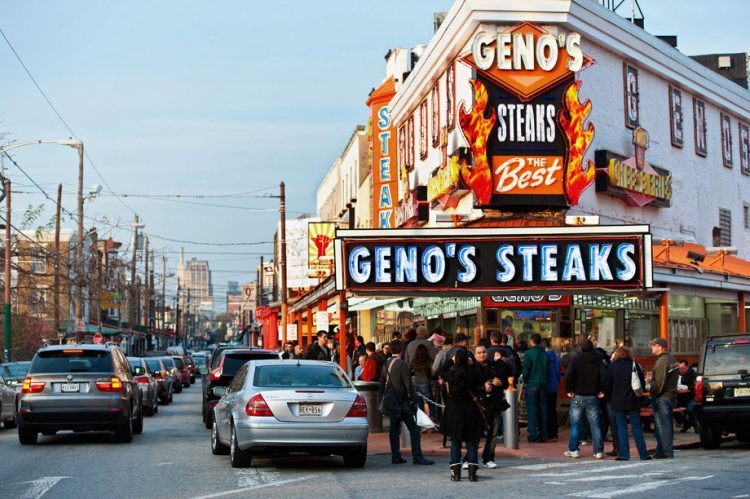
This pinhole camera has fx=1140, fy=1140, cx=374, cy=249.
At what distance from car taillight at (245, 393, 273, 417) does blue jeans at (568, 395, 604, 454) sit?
538 cm

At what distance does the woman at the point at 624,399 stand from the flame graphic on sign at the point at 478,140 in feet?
34.2

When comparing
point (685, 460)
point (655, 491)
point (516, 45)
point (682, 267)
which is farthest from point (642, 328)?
point (655, 491)

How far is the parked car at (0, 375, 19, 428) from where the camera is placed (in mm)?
24528

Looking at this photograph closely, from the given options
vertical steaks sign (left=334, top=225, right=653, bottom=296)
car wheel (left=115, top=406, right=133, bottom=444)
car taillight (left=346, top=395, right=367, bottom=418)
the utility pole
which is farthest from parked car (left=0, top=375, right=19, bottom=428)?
the utility pole

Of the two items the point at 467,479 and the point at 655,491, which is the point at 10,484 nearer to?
the point at 467,479

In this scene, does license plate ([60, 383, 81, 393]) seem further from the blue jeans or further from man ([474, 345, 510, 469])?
the blue jeans

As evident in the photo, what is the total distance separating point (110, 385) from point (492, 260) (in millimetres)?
8096

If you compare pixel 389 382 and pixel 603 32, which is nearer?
pixel 389 382

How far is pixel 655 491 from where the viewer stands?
12992mm

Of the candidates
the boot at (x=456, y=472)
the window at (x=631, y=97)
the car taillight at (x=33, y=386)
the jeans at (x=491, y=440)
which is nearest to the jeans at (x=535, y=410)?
the jeans at (x=491, y=440)

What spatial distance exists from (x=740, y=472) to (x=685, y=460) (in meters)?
2.40

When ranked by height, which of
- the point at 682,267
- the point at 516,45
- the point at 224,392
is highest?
the point at 516,45

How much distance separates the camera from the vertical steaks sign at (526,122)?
27.7 metres

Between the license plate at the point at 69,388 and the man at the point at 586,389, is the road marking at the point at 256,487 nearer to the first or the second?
the man at the point at 586,389
